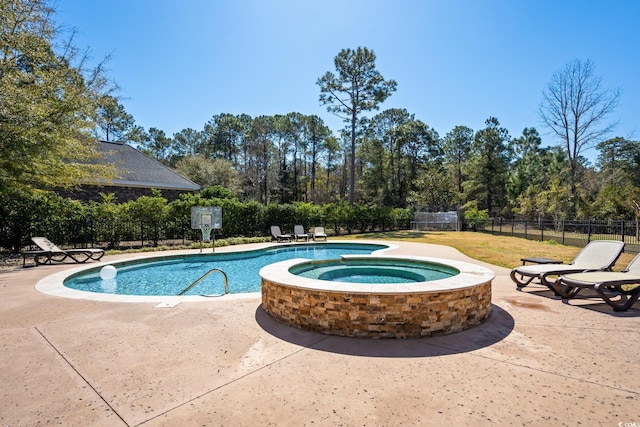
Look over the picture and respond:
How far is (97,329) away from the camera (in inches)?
Result: 155

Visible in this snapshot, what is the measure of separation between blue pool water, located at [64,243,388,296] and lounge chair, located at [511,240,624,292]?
567 centimetres

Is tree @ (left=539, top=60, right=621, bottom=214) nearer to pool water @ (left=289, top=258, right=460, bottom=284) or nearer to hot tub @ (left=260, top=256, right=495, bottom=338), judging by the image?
pool water @ (left=289, top=258, right=460, bottom=284)

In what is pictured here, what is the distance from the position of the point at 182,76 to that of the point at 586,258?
17161 mm

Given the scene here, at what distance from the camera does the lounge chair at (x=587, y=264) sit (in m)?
5.95

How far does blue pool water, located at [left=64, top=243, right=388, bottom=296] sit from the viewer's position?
715 centimetres

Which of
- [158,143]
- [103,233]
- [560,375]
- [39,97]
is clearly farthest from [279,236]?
[158,143]

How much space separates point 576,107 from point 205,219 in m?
29.3

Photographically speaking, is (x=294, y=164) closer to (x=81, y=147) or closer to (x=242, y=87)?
(x=242, y=87)

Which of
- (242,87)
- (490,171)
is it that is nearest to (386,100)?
(242,87)

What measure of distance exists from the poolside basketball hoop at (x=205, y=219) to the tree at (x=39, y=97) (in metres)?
4.40

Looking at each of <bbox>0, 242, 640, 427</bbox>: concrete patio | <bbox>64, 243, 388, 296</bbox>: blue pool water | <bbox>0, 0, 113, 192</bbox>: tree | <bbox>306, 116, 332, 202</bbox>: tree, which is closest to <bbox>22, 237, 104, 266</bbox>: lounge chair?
<bbox>64, 243, 388, 296</bbox>: blue pool water

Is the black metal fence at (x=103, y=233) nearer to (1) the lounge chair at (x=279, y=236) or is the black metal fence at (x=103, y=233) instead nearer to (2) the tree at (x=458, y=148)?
(1) the lounge chair at (x=279, y=236)

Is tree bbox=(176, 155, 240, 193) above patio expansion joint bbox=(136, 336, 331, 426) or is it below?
above

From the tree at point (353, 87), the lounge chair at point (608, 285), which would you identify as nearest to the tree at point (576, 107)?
the tree at point (353, 87)
